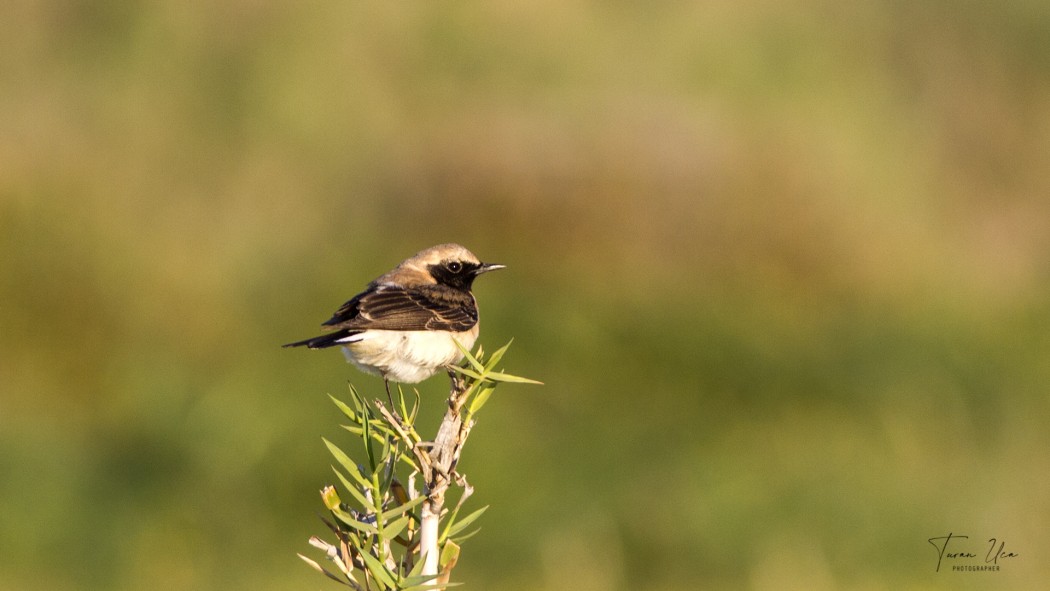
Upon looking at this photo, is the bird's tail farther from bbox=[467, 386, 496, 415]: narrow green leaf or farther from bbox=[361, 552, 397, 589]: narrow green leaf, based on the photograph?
bbox=[361, 552, 397, 589]: narrow green leaf

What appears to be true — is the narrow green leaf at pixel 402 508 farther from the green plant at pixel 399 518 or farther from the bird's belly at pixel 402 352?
the bird's belly at pixel 402 352

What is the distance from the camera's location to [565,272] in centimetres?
982

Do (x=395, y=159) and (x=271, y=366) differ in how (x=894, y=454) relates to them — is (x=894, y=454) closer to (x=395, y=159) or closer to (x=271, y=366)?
(x=271, y=366)

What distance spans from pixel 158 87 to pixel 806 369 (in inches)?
250

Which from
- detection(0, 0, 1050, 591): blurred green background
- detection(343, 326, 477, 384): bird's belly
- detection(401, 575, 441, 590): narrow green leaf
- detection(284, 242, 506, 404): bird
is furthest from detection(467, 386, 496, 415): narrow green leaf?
detection(0, 0, 1050, 591): blurred green background

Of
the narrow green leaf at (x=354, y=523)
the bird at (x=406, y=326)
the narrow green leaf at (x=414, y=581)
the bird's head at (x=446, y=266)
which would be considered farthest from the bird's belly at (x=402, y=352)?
the narrow green leaf at (x=414, y=581)

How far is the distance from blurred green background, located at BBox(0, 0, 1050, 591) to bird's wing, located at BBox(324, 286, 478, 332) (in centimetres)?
217

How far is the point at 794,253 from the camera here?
1032 cm

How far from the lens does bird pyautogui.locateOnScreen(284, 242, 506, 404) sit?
4070mm

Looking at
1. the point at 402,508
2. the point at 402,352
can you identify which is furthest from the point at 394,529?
the point at 402,352

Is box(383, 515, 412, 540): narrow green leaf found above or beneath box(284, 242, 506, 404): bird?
above
